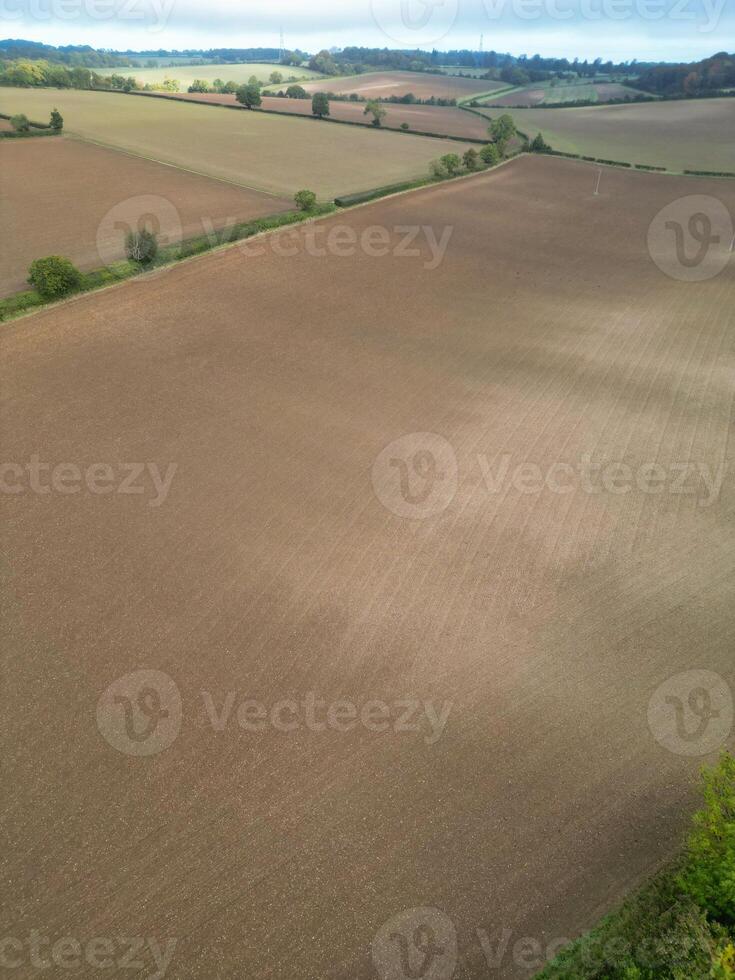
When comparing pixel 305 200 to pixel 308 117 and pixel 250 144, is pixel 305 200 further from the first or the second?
pixel 308 117

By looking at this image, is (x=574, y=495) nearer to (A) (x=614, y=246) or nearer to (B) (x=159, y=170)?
(A) (x=614, y=246)

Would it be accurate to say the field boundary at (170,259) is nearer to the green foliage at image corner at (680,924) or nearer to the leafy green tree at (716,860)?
the green foliage at image corner at (680,924)

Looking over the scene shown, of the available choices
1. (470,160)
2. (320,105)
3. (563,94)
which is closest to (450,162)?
(470,160)

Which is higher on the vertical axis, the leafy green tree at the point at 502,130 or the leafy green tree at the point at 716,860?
the leafy green tree at the point at 502,130

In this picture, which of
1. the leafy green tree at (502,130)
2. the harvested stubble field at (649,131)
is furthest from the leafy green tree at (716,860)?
the leafy green tree at (502,130)

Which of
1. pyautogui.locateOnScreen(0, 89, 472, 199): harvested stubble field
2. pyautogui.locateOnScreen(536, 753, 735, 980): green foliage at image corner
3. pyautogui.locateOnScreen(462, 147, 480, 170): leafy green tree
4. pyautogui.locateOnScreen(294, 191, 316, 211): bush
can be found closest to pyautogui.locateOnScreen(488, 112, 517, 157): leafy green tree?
pyautogui.locateOnScreen(0, 89, 472, 199): harvested stubble field
